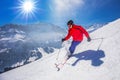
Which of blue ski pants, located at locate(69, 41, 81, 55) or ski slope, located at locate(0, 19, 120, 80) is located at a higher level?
blue ski pants, located at locate(69, 41, 81, 55)

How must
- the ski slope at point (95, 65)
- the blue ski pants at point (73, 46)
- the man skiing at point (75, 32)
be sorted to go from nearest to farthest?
the ski slope at point (95, 65), the man skiing at point (75, 32), the blue ski pants at point (73, 46)

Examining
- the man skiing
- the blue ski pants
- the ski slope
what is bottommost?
the ski slope

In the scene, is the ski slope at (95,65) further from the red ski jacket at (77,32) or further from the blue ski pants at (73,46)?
the red ski jacket at (77,32)

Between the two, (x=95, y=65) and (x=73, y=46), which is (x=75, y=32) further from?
(x=95, y=65)

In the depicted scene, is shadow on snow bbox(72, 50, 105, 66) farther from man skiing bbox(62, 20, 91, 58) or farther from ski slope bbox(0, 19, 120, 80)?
man skiing bbox(62, 20, 91, 58)

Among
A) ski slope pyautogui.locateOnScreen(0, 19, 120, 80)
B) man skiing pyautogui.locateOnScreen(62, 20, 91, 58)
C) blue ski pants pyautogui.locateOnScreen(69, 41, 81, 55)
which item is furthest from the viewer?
blue ski pants pyautogui.locateOnScreen(69, 41, 81, 55)

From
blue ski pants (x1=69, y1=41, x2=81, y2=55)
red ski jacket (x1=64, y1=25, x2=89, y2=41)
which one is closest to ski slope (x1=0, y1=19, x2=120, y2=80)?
blue ski pants (x1=69, y1=41, x2=81, y2=55)

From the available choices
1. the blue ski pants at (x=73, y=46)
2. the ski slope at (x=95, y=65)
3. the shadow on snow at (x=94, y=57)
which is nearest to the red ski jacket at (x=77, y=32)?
the blue ski pants at (x=73, y=46)

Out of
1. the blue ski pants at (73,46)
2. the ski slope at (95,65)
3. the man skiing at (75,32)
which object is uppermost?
the man skiing at (75,32)

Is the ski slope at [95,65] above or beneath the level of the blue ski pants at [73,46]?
beneath

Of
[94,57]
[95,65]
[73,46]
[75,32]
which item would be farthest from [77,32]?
[95,65]

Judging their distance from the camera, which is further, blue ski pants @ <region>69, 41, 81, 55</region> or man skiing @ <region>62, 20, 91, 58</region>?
blue ski pants @ <region>69, 41, 81, 55</region>

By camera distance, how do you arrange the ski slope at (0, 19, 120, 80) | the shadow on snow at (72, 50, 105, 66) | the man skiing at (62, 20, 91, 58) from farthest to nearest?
1. the man skiing at (62, 20, 91, 58)
2. the shadow on snow at (72, 50, 105, 66)
3. the ski slope at (0, 19, 120, 80)

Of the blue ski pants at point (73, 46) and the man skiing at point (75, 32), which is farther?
the blue ski pants at point (73, 46)
